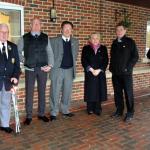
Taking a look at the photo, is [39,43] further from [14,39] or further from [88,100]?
[88,100]

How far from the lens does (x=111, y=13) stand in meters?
7.75

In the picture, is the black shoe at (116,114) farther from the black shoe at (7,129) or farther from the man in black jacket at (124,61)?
the black shoe at (7,129)

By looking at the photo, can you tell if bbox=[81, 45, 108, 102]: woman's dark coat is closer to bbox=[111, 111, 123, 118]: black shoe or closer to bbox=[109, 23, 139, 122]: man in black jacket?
bbox=[109, 23, 139, 122]: man in black jacket

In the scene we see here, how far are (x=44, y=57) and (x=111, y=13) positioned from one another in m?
3.12

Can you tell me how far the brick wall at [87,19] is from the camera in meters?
6.14

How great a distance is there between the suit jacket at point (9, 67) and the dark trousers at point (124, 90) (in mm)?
1890

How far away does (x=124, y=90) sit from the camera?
224 inches

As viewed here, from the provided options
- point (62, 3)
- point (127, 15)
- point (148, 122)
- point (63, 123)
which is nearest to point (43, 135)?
point (63, 123)

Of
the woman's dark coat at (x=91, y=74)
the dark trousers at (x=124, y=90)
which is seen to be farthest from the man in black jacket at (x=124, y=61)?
the woman's dark coat at (x=91, y=74)

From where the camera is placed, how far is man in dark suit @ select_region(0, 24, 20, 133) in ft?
15.1

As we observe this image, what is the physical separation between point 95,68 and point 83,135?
1.47m

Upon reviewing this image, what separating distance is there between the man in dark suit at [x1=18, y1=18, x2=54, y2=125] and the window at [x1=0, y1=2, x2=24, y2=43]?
2.77 feet

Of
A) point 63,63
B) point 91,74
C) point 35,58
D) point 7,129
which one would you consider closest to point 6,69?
point 35,58

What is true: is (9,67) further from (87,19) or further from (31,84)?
(87,19)
